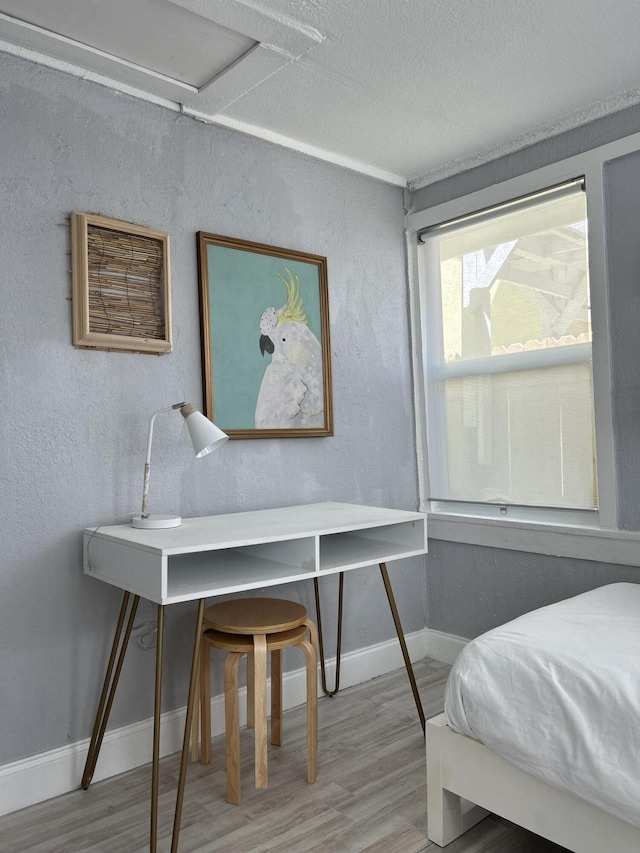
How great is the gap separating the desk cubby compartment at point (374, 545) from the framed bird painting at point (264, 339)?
1.70ft

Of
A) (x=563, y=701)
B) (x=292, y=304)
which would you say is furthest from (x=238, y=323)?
(x=563, y=701)

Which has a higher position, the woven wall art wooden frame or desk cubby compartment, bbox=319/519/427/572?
the woven wall art wooden frame

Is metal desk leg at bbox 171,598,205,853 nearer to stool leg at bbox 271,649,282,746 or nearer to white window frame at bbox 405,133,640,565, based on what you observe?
stool leg at bbox 271,649,282,746

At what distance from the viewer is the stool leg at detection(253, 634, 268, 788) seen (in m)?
2.03

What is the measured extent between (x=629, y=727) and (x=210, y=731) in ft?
4.74

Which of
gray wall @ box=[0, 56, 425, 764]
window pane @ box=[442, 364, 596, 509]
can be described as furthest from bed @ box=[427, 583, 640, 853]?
gray wall @ box=[0, 56, 425, 764]

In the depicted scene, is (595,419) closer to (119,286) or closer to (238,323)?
(238,323)

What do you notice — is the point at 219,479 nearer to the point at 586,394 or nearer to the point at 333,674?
the point at 333,674

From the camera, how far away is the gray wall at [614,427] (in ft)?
8.33

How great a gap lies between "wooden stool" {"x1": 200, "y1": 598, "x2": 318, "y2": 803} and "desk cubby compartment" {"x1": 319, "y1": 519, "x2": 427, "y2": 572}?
223 millimetres

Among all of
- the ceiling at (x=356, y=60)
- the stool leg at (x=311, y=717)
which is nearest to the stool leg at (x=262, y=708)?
the stool leg at (x=311, y=717)

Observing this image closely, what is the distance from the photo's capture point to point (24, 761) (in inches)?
81.6

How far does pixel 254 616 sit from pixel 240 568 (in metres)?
0.21

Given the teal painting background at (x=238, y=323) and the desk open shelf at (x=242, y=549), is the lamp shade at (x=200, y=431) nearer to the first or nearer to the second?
the desk open shelf at (x=242, y=549)
